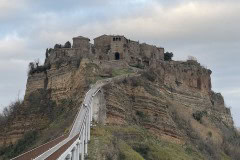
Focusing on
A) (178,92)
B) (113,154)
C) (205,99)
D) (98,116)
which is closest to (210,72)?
(205,99)

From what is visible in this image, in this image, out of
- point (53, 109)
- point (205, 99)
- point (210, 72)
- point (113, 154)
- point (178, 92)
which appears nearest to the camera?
point (113, 154)

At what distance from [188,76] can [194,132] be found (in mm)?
18325

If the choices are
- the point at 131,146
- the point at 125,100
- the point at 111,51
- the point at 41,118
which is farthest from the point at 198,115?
the point at 131,146

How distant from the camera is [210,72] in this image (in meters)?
101

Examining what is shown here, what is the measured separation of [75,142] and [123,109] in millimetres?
26127

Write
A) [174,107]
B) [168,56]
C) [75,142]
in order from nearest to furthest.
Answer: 1. [75,142]
2. [174,107]
3. [168,56]

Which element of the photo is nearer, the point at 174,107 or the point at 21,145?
the point at 21,145

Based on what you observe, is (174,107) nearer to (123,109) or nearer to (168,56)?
(123,109)

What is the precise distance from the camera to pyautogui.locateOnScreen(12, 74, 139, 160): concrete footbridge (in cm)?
2405

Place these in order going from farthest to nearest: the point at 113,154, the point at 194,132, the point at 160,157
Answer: the point at 194,132 < the point at 160,157 < the point at 113,154

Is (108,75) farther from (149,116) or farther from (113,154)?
(113,154)

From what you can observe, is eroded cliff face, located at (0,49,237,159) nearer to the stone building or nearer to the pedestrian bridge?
the stone building

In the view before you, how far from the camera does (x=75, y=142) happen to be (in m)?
37.1

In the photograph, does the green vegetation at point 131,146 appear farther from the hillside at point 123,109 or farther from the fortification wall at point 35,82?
the fortification wall at point 35,82
